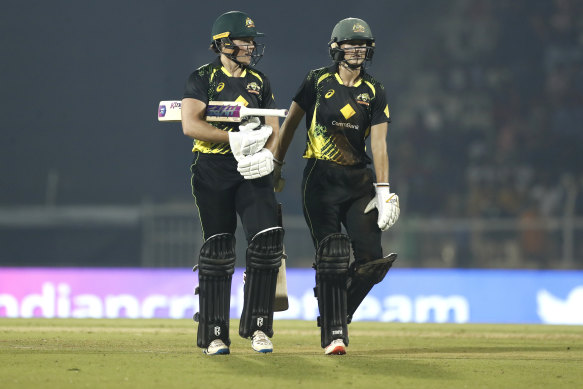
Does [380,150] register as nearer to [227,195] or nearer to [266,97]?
[266,97]

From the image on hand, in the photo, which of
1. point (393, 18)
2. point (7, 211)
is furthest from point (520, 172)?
point (7, 211)

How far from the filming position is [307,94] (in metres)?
6.29

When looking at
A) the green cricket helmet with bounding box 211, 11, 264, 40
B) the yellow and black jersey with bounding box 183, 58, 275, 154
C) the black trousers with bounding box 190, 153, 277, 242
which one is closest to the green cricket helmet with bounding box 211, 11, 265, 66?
the green cricket helmet with bounding box 211, 11, 264, 40

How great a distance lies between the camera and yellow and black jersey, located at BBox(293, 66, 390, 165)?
20.1 feet

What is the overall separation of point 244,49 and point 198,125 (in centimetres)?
58

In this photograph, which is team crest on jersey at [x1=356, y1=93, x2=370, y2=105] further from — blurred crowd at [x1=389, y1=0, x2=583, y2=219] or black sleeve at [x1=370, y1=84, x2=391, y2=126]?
blurred crowd at [x1=389, y1=0, x2=583, y2=219]

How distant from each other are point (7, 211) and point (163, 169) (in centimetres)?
375

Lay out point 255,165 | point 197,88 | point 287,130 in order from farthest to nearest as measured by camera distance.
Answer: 1. point 287,130
2. point 197,88
3. point 255,165

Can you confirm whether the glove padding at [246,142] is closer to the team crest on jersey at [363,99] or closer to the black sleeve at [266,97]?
the black sleeve at [266,97]

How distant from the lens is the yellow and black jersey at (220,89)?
591 centimetres

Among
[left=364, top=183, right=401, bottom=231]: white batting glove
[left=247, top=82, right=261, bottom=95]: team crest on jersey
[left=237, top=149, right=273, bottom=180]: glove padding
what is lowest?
[left=364, top=183, right=401, bottom=231]: white batting glove

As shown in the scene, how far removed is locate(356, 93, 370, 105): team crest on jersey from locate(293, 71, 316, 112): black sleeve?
295 millimetres

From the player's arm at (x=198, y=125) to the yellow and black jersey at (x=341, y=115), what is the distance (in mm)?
686

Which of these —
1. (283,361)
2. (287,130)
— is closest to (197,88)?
(287,130)
